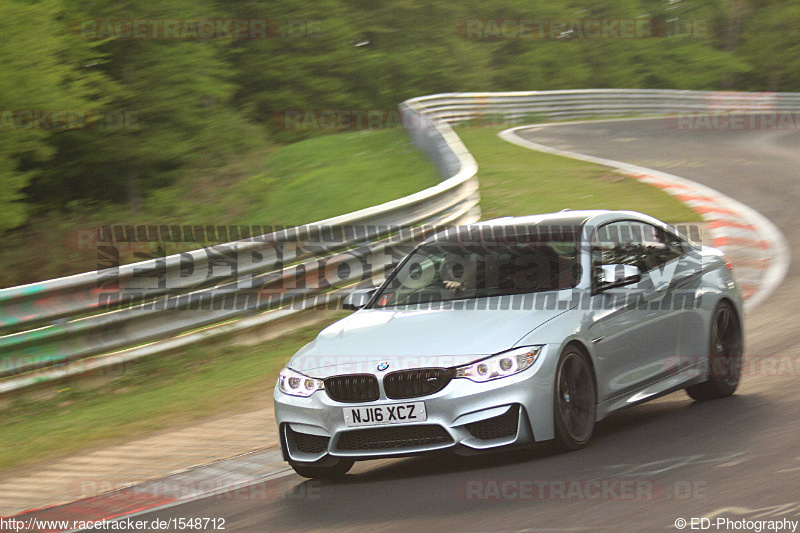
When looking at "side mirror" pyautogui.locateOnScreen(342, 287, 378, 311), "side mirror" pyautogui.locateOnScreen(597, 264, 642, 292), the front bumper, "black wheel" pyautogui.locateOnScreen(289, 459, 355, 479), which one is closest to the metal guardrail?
"side mirror" pyautogui.locateOnScreen(342, 287, 378, 311)

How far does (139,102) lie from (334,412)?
2658cm

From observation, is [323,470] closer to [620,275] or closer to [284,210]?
[620,275]

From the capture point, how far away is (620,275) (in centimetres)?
723

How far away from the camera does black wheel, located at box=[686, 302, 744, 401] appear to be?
8266mm

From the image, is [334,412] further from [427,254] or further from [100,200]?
[100,200]

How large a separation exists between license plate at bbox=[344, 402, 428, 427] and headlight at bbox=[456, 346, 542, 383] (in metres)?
0.32

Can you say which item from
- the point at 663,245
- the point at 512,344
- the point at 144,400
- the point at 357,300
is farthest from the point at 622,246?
the point at 144,400

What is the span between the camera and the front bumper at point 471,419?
252 inches

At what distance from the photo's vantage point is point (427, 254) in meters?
8.04

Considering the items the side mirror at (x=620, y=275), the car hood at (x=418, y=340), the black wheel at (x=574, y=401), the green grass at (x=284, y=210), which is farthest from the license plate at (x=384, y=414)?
the green grass at (x=284, y=210)

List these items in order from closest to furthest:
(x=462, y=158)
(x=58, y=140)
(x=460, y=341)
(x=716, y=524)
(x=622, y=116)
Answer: (x=716, y=524), (x=460, y=341), (x=462, y=158), (x=58, y=140), (x=622, y=116)

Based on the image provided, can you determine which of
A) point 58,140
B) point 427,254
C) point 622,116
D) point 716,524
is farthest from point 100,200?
point 716,524

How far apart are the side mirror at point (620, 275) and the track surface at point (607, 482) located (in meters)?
1.01

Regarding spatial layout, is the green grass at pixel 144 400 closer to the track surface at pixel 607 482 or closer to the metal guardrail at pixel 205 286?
the metal guardrail at pixel 205 286
